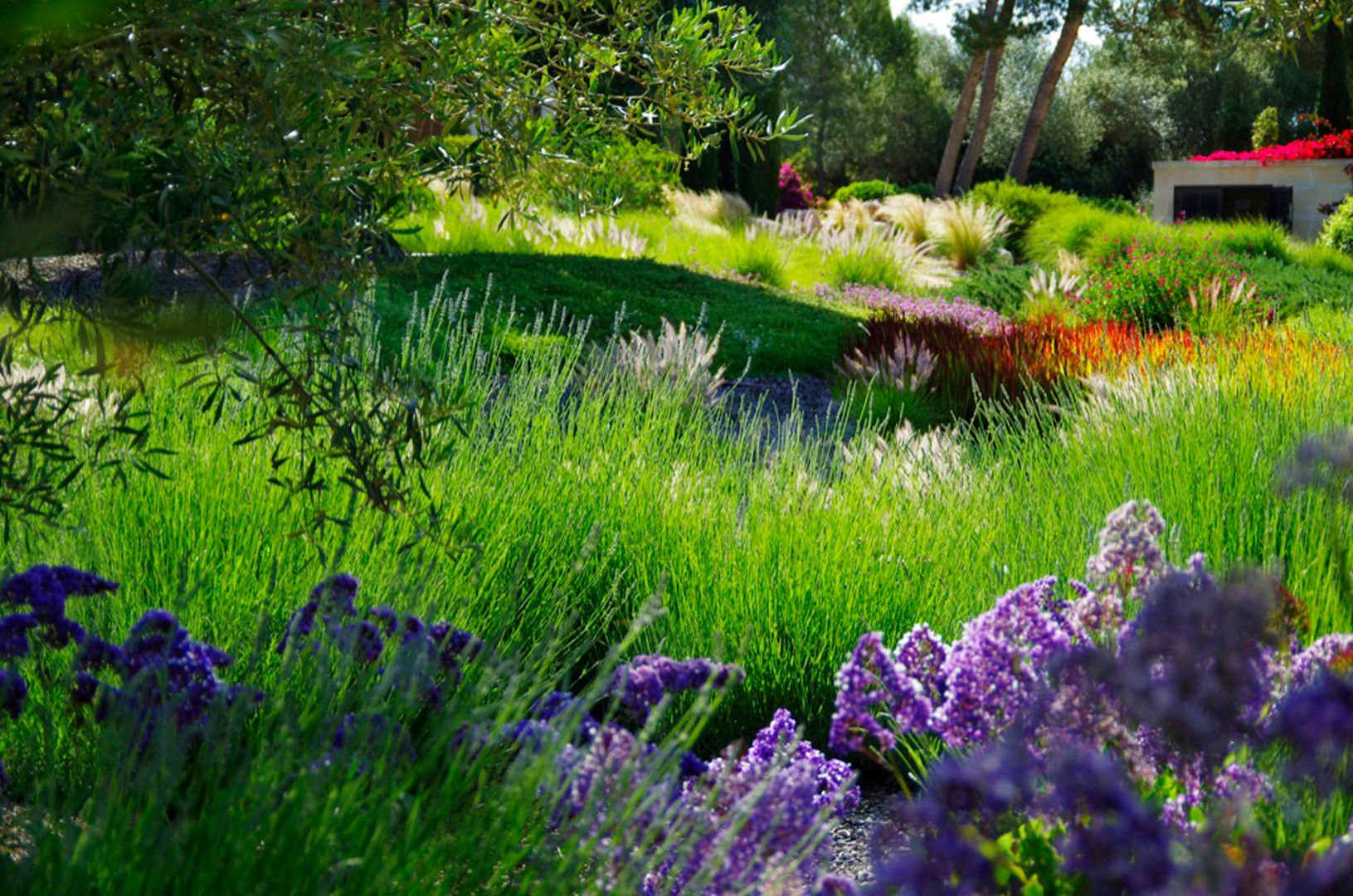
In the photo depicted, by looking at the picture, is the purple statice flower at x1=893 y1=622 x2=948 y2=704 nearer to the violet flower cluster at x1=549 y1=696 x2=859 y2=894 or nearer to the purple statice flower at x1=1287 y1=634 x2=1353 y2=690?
the violet flower cluster at x1=549 y1=696 x2=859 y2=894

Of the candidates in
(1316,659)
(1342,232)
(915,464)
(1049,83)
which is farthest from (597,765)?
(1049,83)

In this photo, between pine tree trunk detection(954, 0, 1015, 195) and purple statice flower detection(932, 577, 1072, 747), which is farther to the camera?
pine tree trunk detection(954, 0, 1015, 195)

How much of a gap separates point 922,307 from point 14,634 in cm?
1073

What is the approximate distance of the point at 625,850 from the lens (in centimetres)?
167

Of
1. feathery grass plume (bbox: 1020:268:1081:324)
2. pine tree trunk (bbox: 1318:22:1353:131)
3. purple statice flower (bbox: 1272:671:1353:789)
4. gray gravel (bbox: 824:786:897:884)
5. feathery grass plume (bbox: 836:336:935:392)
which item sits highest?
pine tree trunk (bbox: 1318:22:1353:131)

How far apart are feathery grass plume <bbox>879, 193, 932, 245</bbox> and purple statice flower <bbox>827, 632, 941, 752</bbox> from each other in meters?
17.7

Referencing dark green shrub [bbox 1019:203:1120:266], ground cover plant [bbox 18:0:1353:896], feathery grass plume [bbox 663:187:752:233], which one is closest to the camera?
ground cover plant [bbox 18:0:1353:896]

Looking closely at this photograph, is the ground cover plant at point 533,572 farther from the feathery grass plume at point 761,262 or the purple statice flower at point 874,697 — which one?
the feathery grass plume at point 761,262

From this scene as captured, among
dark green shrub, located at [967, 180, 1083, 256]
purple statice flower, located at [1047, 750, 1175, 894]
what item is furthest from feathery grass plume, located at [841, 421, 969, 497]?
dark green shrub, located at [967, 180, 1083, 256]

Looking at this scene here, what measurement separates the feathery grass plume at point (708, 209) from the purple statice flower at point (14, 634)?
14677 mm

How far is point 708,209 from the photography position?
1802 centimetres

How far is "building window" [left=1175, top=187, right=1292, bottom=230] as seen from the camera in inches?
992

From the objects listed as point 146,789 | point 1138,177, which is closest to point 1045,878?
point 146,789

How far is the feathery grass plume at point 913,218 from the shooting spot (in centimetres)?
1980
